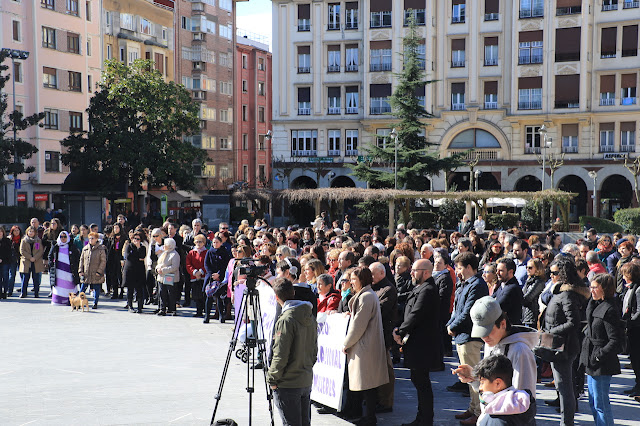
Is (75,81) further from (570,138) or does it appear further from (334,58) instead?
(570,138)

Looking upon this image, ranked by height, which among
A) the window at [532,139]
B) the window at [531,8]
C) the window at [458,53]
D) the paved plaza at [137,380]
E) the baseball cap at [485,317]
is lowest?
the paved plaza at [137,380]

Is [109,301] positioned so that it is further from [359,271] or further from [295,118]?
[295,118]

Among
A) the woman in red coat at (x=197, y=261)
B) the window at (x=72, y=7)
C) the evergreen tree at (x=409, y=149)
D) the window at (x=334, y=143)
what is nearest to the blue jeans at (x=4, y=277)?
the woman in red coat at (x=197, y=261)

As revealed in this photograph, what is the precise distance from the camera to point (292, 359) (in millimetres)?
7086

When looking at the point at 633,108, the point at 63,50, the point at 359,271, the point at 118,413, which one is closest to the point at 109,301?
the point at 118,413

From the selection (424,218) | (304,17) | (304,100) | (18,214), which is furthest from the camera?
(304,100)

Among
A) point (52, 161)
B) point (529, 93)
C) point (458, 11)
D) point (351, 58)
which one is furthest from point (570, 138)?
point (52, 161)

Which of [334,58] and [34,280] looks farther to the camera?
[334,58]

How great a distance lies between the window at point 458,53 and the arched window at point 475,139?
5165mm

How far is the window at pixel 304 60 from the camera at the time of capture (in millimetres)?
59906

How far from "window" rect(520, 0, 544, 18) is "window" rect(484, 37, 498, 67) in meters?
2.72

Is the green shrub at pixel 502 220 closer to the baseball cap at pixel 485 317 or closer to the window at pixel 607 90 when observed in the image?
the window at pixel 607 90

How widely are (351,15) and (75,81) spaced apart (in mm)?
22138

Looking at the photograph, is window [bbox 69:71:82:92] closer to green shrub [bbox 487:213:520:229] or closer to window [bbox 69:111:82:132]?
window [bbox 69:111:82:132]
